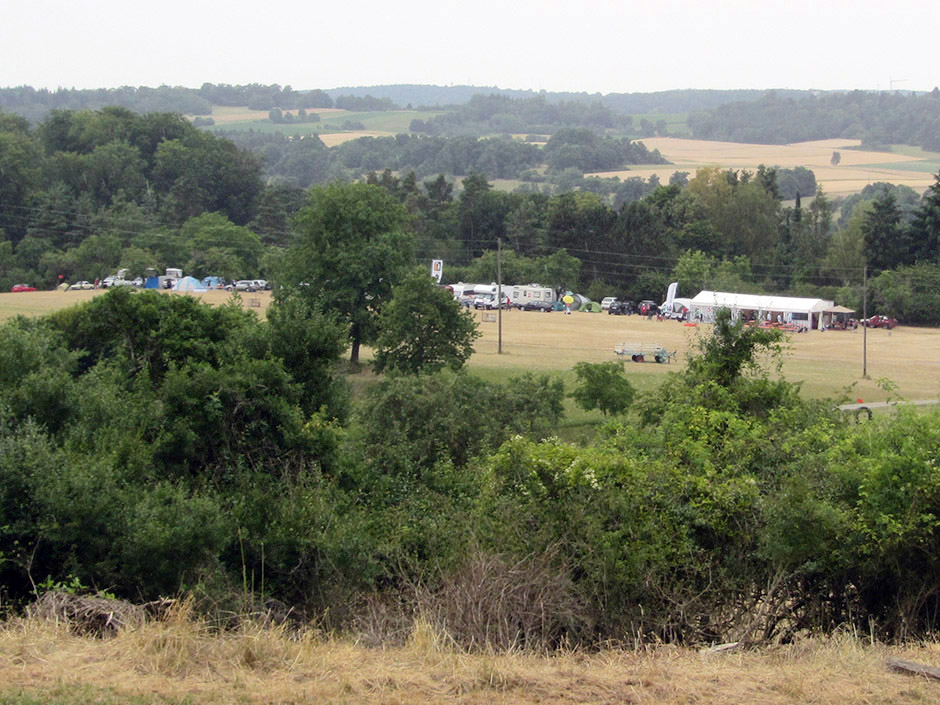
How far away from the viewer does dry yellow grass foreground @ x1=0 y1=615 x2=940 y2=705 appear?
695cm

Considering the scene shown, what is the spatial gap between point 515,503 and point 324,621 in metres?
2.42

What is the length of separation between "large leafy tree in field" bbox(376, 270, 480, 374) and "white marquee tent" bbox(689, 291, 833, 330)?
1283 inches

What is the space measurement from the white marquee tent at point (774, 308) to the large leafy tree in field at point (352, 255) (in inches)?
1128

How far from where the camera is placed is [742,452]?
1361cm

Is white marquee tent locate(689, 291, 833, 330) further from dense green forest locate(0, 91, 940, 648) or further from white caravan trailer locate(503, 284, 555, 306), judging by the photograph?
dense green forest locate(0, 91, 940, 648)

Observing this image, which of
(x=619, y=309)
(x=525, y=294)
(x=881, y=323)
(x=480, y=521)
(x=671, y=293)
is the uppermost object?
(x=480, y=521)

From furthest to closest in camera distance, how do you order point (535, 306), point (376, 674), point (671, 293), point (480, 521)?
point (535, 306) → point (671, 293) → point (480, 521) → point (376, 674)

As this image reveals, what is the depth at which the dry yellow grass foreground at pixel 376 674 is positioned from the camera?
22.8ft

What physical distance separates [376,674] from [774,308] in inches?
2858

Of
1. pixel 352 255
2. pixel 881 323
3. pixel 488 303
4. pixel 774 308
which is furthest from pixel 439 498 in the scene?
pixel 488 303

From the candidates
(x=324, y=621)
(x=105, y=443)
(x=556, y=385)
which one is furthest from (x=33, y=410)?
(x=556, y=385)

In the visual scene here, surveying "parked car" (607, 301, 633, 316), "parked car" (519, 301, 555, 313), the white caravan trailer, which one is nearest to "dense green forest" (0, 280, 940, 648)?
"parked car" (607, 301, 633, 316)

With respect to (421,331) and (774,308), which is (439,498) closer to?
(421,331)

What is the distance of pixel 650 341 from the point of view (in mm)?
63375
